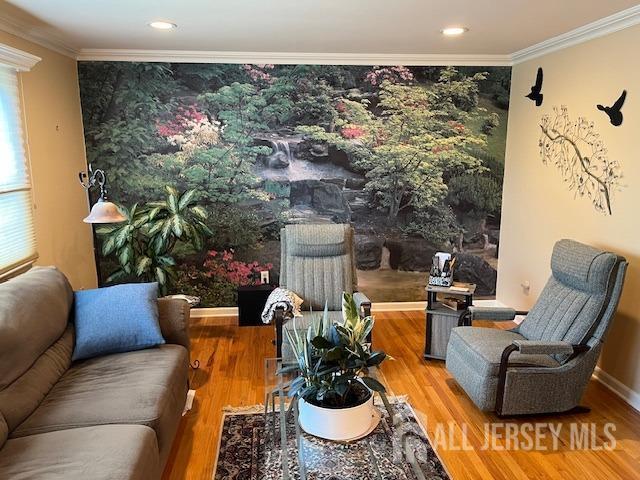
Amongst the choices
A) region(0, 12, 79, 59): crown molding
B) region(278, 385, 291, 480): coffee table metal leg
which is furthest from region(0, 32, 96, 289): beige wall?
region(278, 385, 291, 480): coffee table metal leg

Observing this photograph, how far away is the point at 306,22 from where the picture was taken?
307 centimetres

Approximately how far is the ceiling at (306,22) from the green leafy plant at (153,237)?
4.07 ft

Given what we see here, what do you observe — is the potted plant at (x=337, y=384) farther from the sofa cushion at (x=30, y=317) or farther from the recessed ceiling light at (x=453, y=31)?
the recessed ceiling light at (x=453, y=31)

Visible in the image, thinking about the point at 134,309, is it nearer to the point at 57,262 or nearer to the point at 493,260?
the point at 57,262

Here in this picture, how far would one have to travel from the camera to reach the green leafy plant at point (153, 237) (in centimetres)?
373

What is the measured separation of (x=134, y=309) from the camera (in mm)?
2695

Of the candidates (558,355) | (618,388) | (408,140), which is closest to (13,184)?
(408,140)

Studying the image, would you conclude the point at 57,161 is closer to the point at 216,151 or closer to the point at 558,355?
the point at 216,151

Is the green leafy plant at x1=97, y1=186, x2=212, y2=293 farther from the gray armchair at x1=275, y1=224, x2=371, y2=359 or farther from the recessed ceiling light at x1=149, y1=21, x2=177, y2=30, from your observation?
the recessed ceiling light at x1=149, y1=21, x2=177, y2=30

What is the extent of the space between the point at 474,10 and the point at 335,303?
220cm

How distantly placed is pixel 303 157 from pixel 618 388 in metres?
3.04

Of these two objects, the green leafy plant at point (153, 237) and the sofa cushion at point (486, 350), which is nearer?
the sofa cushion at point (486, 350)

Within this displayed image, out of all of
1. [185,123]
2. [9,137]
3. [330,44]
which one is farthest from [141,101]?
[330,44]

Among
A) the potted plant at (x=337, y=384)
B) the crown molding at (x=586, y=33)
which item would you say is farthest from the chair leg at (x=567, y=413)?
the crown molding at (x=586, y=33)
